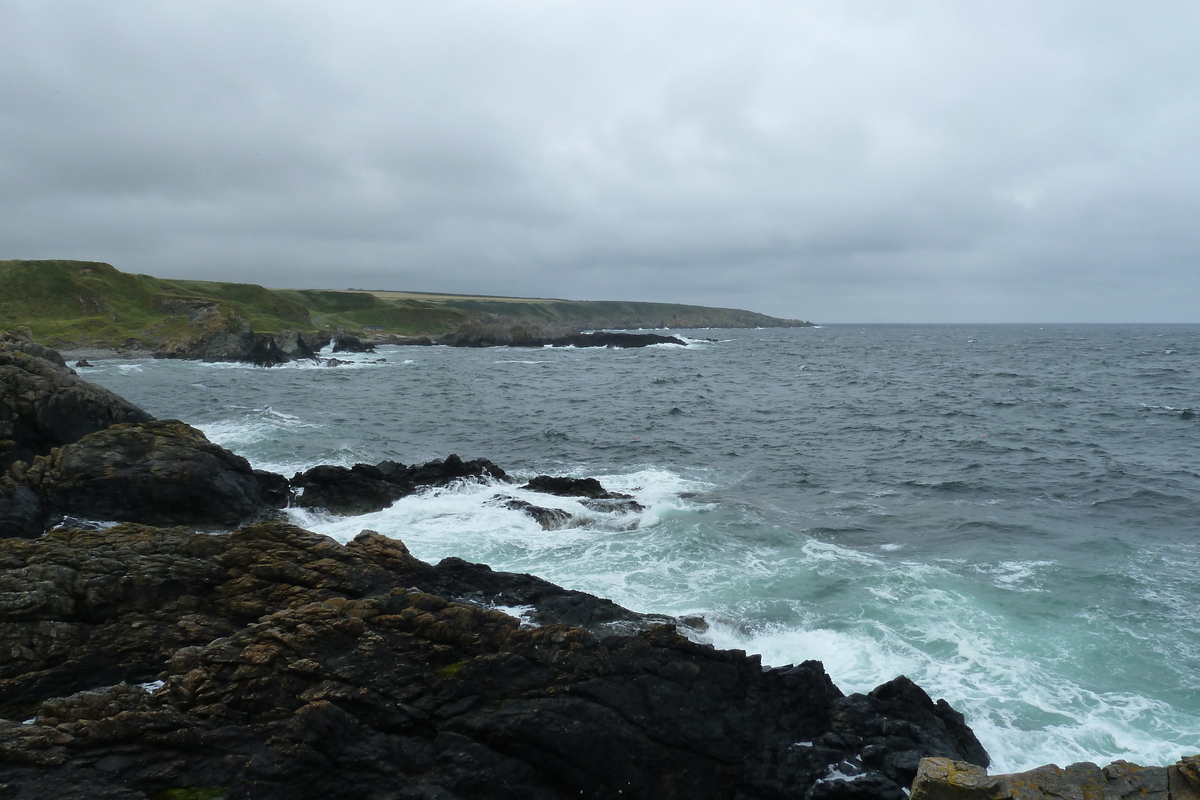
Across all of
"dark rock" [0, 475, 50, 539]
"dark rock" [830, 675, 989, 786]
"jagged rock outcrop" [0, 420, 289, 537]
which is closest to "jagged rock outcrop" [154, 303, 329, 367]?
"jagged rock outcrop" [0, 420, 289, 537]

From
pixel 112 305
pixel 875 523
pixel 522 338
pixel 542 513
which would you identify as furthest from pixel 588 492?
pixel 522 338

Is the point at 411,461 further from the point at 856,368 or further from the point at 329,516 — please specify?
the point at 856,368

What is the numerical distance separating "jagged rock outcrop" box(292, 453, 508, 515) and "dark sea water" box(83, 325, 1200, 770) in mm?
846

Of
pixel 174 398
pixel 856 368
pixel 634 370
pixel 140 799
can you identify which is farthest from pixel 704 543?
pixel 856 368

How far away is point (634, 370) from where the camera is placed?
3140 inches

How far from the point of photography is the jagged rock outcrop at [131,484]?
1684 centimetres

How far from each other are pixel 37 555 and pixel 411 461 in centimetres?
1878

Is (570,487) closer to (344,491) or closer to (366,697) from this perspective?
(344,491)

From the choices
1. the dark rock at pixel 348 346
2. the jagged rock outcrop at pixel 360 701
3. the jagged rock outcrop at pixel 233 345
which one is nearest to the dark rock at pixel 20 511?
the jagged rock outcrop at pixel 360 701

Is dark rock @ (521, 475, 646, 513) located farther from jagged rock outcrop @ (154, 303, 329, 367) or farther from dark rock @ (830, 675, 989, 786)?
jagged rock outcrop @ (154, 303, 329, 367)

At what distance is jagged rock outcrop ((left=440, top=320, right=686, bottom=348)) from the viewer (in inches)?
4899

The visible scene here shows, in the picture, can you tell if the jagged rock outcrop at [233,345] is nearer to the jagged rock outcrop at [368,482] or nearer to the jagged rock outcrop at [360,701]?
the jagged rock outcrop at [368,482]

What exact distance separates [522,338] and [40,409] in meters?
109

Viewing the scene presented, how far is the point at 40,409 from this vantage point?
69.2 feet
